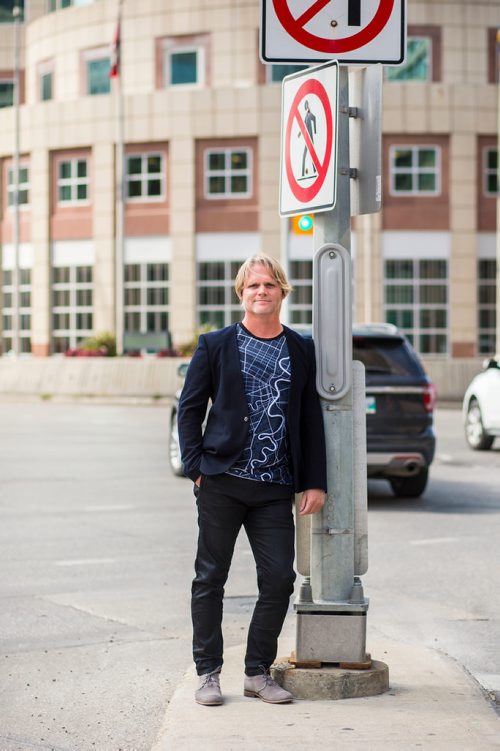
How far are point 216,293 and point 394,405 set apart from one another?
32038mm

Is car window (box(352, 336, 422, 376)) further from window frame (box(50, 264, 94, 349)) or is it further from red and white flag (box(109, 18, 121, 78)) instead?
window frame (box(50, 264, 94, 349))

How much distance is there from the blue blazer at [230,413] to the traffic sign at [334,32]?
1.23 m

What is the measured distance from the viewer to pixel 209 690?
5.56 meters

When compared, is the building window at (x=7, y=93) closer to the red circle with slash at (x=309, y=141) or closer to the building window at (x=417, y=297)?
the building window at (x=417, y=297)

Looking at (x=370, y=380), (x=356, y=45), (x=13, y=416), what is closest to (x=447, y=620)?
(x=356, y=45)

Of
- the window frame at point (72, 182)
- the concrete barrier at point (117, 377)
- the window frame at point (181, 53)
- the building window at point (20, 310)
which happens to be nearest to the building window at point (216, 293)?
the window frame at point (72, 182)

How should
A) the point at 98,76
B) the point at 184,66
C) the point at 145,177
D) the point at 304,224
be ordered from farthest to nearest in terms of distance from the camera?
1. the point at 98,76
2. the point at 184,66
3. the point at 145,177
4. the point at 304,224

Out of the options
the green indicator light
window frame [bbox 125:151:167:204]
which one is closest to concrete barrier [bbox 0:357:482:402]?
the green indicator light

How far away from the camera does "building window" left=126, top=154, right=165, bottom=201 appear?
45969mm

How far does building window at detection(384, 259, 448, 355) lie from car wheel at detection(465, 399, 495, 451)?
24.1 meters

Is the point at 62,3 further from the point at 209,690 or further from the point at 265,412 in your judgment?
the point at 209,690

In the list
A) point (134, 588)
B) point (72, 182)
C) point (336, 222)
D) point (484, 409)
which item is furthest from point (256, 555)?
point (72, 182)

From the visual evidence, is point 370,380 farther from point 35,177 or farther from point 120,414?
point 35,177

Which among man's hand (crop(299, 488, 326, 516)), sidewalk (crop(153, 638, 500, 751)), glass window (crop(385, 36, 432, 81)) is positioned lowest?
sidewalk (crop(153, 638, 500, 751))
